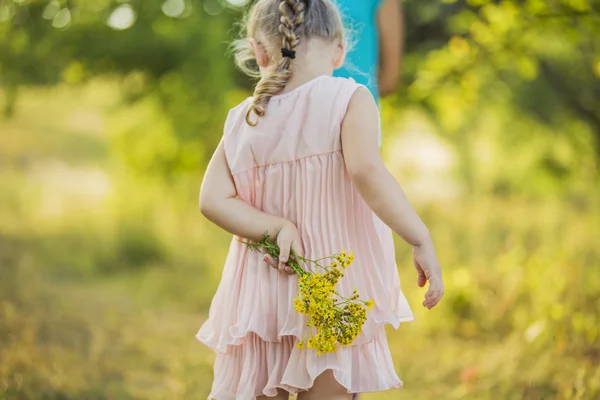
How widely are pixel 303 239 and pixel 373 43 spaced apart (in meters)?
0.85

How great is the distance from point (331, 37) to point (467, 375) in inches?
88.3

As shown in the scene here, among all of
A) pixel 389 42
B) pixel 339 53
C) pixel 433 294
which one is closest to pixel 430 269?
pixel 433 294

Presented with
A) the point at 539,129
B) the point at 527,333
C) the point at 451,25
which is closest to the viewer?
the point at 527,333

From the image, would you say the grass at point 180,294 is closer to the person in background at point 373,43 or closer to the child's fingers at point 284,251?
the person in background at point 373,43

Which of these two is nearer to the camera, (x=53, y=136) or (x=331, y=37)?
(x=331, y=37)

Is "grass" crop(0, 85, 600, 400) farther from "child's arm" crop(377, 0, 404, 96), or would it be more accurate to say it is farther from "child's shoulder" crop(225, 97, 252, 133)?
"child's shoulder" crop(225, 97, 252, 133)

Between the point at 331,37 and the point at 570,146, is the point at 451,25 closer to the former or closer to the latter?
the point at 570,146

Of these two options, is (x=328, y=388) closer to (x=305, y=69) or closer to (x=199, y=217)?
(x=305, y=69)

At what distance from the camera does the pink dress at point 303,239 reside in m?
2.03

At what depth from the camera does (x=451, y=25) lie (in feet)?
17.6

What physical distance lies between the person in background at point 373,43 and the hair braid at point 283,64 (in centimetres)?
35

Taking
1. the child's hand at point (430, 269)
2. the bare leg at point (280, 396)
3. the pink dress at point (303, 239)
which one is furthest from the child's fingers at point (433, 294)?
the bare leg at point (280, 396)

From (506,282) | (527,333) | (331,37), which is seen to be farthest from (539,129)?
(331,37)

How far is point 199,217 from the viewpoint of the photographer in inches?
289
